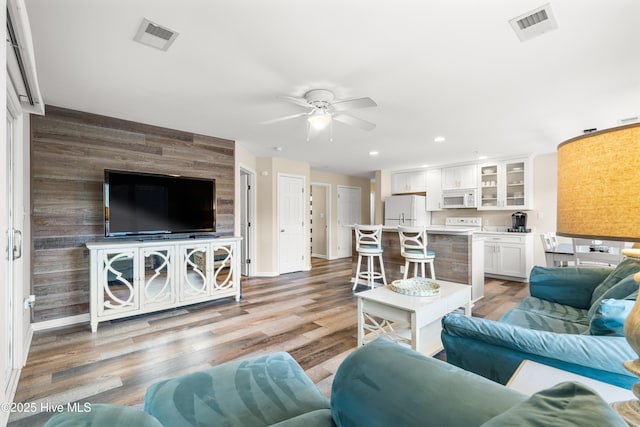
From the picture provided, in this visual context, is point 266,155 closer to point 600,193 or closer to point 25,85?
point 25,85

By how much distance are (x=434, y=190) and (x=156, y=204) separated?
5454mm

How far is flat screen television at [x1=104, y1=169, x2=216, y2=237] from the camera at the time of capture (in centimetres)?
322

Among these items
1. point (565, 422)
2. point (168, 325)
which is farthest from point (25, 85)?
point (565, 422)

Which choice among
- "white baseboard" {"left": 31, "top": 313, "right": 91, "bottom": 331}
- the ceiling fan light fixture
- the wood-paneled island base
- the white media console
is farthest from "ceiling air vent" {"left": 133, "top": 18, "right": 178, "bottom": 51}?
the wood-paneled island base

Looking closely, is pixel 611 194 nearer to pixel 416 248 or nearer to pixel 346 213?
pixel 416 248

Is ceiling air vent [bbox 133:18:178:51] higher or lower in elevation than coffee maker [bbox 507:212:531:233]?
higher

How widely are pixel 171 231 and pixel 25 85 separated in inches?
77.2

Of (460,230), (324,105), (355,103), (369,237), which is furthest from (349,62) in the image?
(460,230)

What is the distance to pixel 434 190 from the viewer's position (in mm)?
6477

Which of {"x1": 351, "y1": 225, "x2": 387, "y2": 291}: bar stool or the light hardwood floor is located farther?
{"x1": 351, "y1": 225, "x2": 387, "y2": 291}: bar stool

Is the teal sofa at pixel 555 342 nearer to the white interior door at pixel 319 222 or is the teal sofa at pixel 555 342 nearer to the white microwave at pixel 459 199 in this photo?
the white microwave at pixel 459 199

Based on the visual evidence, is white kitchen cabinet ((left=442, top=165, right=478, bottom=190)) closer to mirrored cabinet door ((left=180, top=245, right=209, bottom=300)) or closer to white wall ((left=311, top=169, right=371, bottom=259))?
white wall ((left=311, top=169, right=371, bottom=259))

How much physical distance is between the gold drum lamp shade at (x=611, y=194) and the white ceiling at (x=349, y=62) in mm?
1321

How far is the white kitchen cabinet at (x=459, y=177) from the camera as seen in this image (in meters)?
5.93
